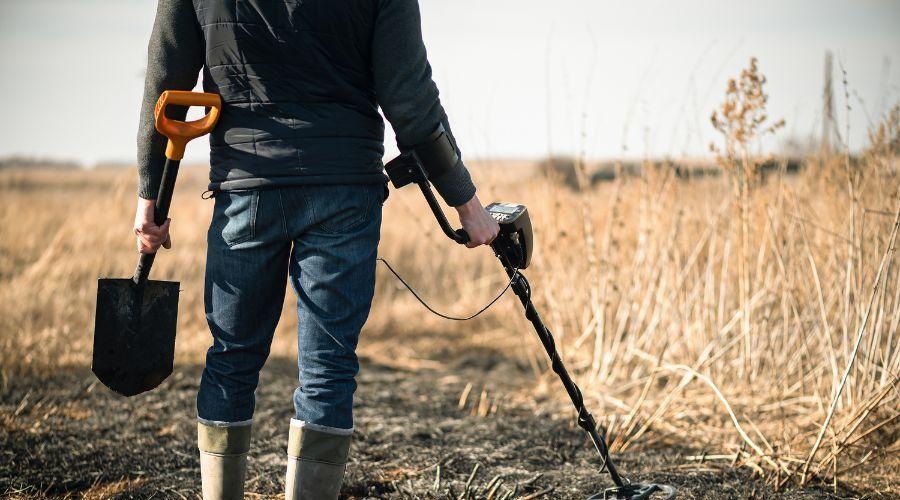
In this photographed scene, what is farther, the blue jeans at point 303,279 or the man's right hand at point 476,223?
the man's right hand at point 476,223

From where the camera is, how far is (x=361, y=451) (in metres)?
3.13

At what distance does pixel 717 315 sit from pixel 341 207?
9.12ft

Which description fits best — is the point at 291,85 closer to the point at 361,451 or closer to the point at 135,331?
the point at 135,331

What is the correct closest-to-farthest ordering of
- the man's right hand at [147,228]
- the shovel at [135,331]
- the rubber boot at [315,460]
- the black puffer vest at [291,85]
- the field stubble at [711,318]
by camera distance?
the black puffer vest at [291,85] < the rubber boot at [315,460] < the man's right hand at [147,228] < the shovel at [135,331] < the field stubble at [711,318]

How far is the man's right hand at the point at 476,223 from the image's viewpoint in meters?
2.02

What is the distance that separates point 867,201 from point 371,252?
2681 mm

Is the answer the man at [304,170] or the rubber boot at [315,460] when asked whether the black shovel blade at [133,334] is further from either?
the rubber boot at [315,460]

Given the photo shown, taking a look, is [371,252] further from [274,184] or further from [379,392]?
[379,392]

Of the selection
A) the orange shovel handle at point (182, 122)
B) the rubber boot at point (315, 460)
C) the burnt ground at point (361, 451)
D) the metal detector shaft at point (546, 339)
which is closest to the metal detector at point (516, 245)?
the metal detector shaft at point (546, 339)

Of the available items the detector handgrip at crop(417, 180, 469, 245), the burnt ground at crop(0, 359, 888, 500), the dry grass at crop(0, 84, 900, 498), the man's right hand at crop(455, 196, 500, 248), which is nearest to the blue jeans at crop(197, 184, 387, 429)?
the detector handgrip at crop(417, 180, 469, 245)

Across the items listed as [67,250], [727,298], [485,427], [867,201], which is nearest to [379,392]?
[485,427]

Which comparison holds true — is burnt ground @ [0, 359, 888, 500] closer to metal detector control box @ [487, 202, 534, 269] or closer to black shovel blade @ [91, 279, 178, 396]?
black shovel blade @ [91, 279, 178, 396]

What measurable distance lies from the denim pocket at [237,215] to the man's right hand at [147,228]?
212mm

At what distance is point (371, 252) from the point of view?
6.41 ft
